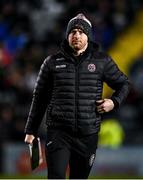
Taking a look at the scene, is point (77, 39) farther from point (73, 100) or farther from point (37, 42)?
point (37, 42)

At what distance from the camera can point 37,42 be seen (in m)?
17.4

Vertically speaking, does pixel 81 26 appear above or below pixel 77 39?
above

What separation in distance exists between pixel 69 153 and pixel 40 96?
0.62 metres

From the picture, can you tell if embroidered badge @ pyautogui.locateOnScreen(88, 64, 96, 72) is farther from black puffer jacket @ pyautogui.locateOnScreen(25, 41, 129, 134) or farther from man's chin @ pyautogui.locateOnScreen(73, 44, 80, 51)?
man's chin @ pyautogui.locateOnScreen(73, 44, 80, 51)

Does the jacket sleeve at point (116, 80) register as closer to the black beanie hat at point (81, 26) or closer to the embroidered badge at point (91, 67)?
the embroidered badge at point (91, 67)

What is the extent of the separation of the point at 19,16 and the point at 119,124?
3.95m

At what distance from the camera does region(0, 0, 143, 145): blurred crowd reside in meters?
15.5

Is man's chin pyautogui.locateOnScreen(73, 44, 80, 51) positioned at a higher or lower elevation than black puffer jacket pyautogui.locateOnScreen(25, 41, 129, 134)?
higher

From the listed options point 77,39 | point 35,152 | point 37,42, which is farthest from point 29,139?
→ point 37,42

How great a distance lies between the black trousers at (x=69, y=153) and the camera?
24.1ft

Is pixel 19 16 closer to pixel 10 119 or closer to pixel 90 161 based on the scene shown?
pixel 10 119

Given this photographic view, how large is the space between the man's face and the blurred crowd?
745cm

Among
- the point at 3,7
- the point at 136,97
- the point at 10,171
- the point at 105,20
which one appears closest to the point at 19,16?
the point at 3,7

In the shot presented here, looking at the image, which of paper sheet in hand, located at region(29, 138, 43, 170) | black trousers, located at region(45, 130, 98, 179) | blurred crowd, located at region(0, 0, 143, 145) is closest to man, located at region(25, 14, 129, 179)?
black trousers, located at region(45, 130, 98, 179)
